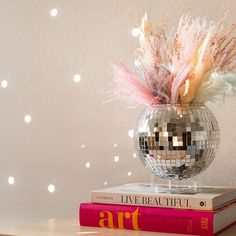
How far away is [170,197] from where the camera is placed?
111 centimetres

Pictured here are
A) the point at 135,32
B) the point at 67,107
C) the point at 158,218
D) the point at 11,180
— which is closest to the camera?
the point at 158,218

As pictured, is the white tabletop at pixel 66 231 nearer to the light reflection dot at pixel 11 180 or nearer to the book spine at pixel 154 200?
the book spine at pixel 154 200

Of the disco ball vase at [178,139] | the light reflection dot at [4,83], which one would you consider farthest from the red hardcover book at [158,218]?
the light reflection dot at [4,83]

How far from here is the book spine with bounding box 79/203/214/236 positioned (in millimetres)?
1062

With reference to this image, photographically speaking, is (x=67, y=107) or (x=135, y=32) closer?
(x=135, y=32)

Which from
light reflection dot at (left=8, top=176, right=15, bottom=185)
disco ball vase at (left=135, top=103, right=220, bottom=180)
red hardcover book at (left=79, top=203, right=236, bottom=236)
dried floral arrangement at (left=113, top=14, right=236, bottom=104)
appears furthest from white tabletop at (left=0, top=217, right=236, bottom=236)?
light reflection dot at (left=8, top=176, right=15, bottom=185)

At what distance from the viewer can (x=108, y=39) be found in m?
1.50

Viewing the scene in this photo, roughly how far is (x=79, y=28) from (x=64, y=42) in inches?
2.5

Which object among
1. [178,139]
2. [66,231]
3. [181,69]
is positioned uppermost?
[181,69]

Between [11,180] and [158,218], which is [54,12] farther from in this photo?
[158,218]

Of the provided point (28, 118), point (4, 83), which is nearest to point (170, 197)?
point (28, 118)

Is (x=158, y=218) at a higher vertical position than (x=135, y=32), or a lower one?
lower

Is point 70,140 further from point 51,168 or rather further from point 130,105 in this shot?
point 130,105

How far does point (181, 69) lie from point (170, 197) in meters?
0.26
